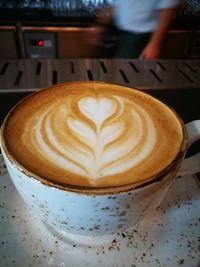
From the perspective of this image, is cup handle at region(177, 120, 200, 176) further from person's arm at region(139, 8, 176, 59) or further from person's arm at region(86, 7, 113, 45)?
person's arm at region(86, 7, 113, 45)

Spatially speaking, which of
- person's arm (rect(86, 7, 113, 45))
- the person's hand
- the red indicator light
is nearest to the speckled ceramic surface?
the person's hand

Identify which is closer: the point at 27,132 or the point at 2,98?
the point at 27,132

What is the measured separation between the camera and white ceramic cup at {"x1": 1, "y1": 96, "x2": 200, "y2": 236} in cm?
36

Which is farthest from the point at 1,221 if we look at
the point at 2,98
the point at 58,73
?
the point at 58,73

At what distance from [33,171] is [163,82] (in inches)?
27.3

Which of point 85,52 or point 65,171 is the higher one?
point 65,171

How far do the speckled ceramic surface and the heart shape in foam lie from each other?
8.5 inches

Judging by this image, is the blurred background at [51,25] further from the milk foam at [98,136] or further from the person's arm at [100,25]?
the milk foam at [98,136]

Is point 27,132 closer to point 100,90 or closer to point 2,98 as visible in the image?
point 100,90

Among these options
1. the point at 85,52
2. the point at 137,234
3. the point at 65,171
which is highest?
the point at 65,171

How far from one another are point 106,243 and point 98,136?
0.19 m

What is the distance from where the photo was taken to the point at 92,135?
0.47 meters

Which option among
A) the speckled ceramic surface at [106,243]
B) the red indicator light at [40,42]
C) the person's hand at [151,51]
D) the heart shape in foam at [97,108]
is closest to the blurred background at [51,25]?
the red indicator light at [40,42]

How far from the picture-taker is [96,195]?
353 millimetres
